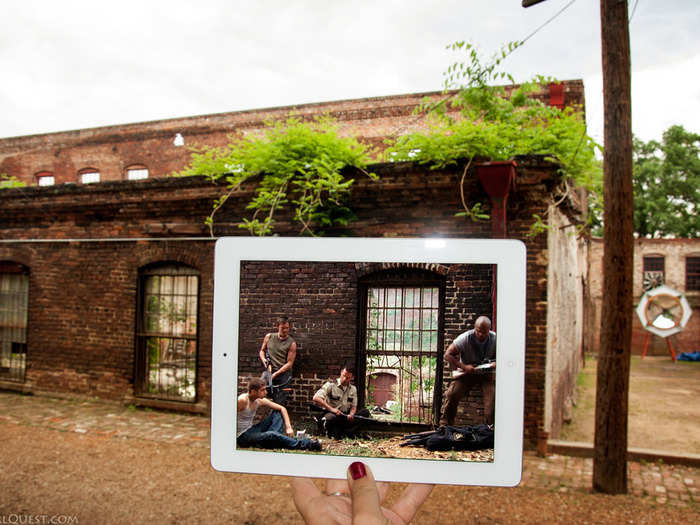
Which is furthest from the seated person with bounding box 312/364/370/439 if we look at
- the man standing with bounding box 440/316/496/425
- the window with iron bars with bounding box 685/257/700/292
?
the window with iron bars with bounding box 685/257/700/292

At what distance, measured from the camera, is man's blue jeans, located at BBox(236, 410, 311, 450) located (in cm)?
138

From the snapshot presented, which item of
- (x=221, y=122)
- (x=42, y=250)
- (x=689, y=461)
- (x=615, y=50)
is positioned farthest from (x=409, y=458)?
(x=221, y=122)

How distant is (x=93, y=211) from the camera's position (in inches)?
335

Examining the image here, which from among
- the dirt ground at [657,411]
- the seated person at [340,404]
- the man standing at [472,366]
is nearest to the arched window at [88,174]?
the dirt ground at [657,411]

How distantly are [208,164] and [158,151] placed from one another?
572 inches

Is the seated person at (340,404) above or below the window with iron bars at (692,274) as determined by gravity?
below

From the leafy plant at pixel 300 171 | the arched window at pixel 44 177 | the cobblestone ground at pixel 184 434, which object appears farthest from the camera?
the arched window at pixel 44 177

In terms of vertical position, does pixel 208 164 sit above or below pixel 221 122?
below

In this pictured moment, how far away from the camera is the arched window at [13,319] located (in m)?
9.35

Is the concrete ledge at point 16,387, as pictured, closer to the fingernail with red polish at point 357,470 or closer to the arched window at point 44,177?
the fingernail with red polish at point 357,470

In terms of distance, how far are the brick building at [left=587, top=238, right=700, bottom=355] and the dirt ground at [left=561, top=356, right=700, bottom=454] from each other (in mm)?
5199

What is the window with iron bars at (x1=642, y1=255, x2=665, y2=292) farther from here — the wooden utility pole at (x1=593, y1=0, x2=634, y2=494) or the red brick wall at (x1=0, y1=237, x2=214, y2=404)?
the red brick wall at (x1=0, y1=237, x2=214, y2=404)

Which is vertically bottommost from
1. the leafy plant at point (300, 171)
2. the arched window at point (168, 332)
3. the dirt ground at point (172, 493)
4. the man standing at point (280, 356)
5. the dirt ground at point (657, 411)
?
the dirt ground at point (657, 411)

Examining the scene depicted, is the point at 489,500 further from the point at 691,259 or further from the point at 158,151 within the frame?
→ the point at 691,259
